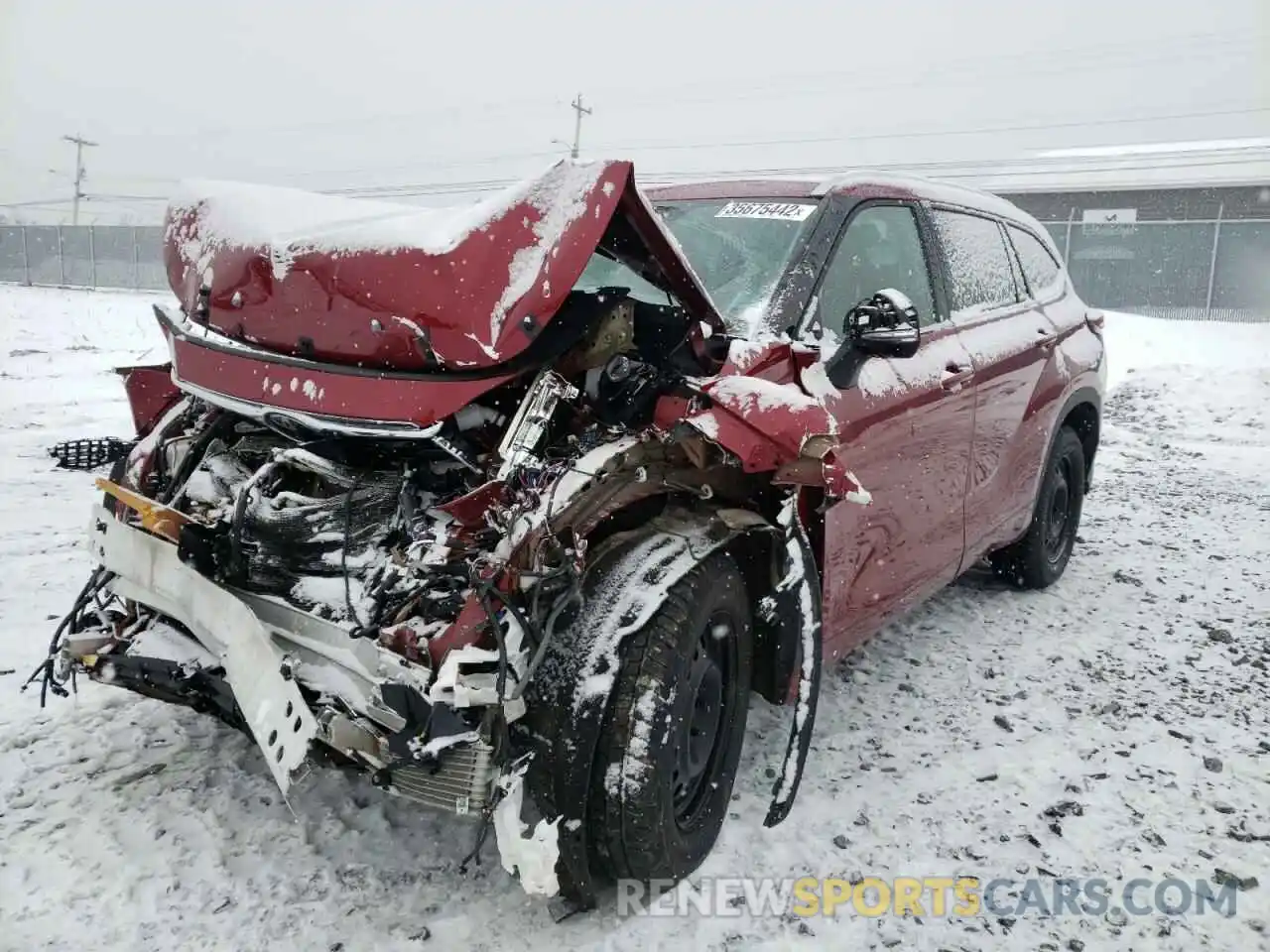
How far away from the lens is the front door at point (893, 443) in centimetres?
281

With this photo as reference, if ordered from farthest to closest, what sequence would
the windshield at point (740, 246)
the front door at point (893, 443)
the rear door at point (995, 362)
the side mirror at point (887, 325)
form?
1. the rear door at point (995, 362)
2. the windshield at point (740, 246)
3. the front door at point (893, 443)
4. the side mirror at point (887, 325)

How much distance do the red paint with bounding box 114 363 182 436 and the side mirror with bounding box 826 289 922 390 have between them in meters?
2.23

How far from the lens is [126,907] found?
2.24 m

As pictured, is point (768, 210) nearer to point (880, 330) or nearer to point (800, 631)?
point (880, 330)

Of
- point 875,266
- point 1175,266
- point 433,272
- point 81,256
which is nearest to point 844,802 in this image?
point 875,266

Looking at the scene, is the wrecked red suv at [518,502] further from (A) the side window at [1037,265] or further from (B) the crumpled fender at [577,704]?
(A) the side window at [1037,265]

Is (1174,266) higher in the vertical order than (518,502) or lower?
Answer: higher

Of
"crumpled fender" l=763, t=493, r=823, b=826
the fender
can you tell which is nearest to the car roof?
the fender

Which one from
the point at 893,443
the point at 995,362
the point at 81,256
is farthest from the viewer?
the point at 81,256

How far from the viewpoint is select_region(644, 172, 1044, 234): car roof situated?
327 centimetres

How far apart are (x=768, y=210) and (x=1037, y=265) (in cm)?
219

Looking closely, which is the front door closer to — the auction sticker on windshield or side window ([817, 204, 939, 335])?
side window ([817, 204, 939, 335])

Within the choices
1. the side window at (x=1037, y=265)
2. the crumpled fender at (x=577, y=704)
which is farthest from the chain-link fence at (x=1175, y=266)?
the crumpled fender at (x=577, y=704)

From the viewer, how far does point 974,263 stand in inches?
155
